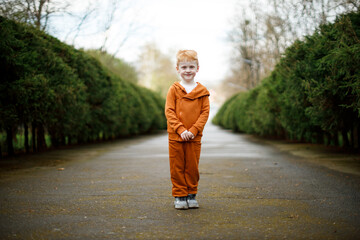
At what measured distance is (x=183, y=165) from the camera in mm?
4312

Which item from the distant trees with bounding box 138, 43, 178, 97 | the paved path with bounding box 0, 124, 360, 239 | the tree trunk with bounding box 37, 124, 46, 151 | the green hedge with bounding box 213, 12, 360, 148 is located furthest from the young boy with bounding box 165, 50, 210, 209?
the distant trees with bounding box 138, 43, 178, 97

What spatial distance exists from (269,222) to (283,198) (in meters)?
1.23

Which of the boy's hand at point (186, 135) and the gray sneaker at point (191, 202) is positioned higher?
the boy's hand at point (186, 135)

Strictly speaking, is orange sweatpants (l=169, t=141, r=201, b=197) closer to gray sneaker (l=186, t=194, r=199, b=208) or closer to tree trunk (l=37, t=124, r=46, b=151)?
gray sneaker (l=186, t=194, r=199, b=208)

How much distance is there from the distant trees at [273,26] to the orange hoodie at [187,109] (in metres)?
5.74

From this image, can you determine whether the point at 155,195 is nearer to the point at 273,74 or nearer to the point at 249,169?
the point at 249,169

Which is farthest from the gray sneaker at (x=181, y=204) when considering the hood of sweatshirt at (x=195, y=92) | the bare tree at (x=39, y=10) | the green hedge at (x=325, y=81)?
the bare tree at (x=39, y=10)

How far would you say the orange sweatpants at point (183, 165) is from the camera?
4.27m

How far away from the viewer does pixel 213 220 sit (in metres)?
3.69

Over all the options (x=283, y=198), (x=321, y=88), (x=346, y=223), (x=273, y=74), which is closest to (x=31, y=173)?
(x=283, y=198)

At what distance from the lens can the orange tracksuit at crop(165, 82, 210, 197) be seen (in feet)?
14.0

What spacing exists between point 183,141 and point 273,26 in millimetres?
17582

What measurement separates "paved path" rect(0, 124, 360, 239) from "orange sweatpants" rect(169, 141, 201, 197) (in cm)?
28

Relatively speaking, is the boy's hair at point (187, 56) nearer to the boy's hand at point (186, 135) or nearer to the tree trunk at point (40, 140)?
the boy's hand at point (186, 135)
